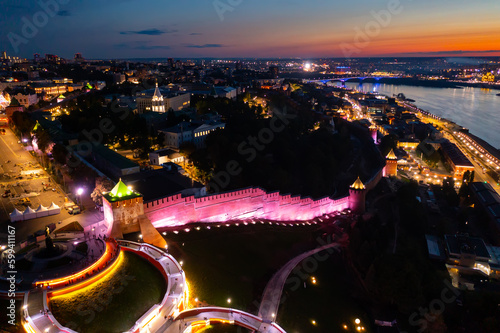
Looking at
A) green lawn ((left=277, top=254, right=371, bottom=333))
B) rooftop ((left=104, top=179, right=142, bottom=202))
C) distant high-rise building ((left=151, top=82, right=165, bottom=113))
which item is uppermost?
distant high-rise building ((left=151, top=82, right=165, bottom=113))

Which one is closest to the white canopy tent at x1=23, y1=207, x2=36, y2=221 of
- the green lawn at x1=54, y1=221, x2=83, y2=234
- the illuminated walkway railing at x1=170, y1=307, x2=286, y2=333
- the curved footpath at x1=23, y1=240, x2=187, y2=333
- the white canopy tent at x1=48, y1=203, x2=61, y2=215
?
the white canopy tent at x1=48, y1=203, x2=61, y2=215

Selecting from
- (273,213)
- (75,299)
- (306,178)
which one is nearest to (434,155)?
(306,178)

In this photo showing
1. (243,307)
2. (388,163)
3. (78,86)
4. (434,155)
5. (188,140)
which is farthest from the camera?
(78,86)

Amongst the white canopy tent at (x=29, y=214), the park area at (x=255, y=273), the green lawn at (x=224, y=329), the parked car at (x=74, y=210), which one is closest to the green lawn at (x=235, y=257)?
the park area at (x=255, y=273)

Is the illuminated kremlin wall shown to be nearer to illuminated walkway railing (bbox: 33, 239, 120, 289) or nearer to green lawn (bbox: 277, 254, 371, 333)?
illuminated walkway railing (bbox: 33, 239, 120, 289)

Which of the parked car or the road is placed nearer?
the road

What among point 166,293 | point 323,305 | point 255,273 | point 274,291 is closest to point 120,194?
point 166,293

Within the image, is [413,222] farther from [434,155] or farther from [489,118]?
[489,118]
